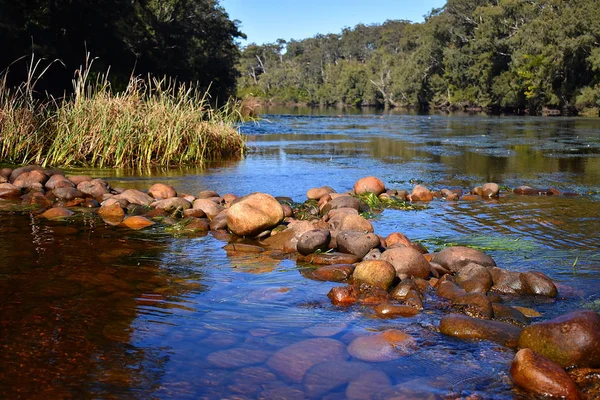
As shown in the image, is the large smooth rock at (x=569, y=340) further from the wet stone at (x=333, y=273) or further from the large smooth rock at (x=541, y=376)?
the wet stone at (x=333, y=273)

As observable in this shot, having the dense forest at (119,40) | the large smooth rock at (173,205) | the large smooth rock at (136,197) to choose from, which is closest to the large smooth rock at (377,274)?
the large smooth rock at (173,205)

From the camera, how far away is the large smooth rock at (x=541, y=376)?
3.28m

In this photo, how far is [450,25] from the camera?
2724 inches

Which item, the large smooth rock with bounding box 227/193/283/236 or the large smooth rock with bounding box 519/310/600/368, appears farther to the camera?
the large smooth rock with bounding box 227/193/283/236

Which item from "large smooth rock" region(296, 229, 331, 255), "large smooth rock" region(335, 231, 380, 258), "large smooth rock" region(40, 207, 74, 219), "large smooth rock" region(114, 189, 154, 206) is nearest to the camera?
"large smooth rock" region(335, 231, 380, 258)

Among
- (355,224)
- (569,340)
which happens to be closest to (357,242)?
(355,224)

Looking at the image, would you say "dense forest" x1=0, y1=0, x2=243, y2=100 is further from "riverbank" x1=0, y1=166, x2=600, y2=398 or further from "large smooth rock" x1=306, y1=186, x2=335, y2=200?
"large smooth rock" x1=306, y1=186, x2=335, y2=200

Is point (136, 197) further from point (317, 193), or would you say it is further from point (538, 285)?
point (538, 285)

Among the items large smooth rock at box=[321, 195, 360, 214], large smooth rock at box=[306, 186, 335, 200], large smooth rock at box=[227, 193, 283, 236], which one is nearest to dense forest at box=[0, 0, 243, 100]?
large smooth rock at box=[306, 186, 335, 200]

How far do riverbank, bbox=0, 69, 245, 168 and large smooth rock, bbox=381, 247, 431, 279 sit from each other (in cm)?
820

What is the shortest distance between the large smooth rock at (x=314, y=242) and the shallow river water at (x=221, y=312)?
0.21m

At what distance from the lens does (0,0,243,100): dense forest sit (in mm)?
24406

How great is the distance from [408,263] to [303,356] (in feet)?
6.20

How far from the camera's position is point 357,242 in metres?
5.96
